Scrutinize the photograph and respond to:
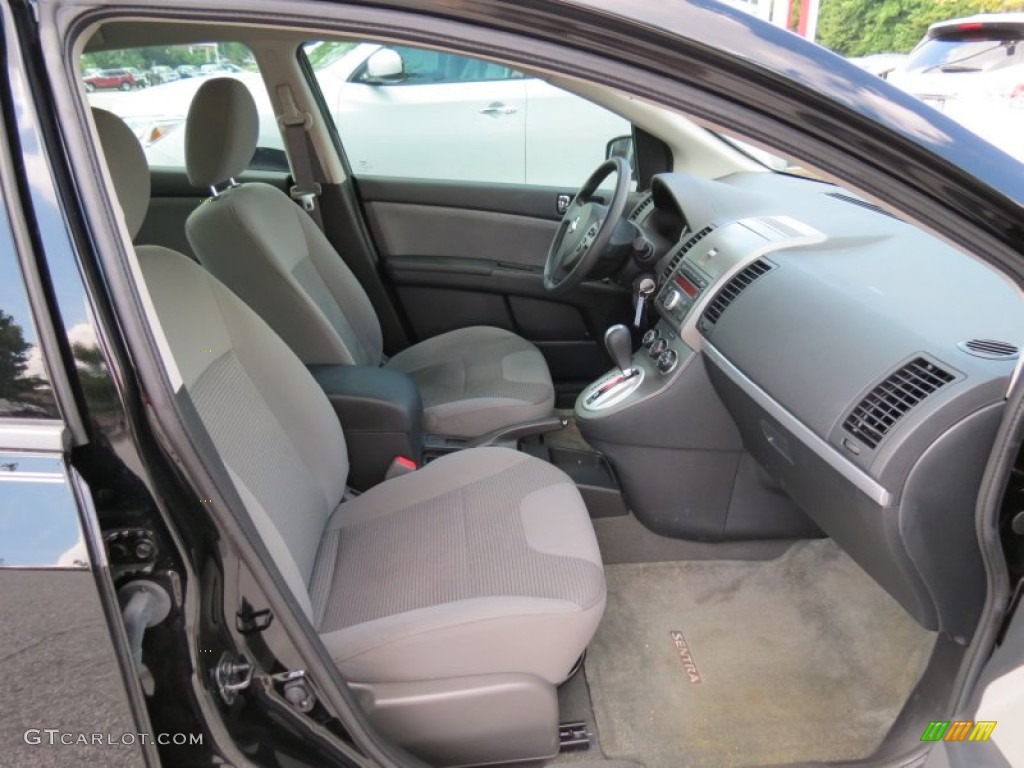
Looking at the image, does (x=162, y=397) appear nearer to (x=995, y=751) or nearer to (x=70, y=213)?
(x=70, y=213)

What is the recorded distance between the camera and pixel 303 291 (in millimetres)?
2186

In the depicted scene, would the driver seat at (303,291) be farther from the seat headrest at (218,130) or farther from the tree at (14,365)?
the tree at (14,365)

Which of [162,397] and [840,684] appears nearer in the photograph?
[162,397]

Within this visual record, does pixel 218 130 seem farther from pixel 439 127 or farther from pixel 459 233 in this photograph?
pixel 439 127

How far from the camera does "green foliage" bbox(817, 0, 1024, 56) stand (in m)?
6.41

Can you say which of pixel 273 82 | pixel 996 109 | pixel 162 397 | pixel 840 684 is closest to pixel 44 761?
pixel 162 397

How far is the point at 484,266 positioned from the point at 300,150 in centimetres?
79

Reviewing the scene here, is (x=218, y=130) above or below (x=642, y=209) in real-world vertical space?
above

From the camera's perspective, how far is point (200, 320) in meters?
1.38

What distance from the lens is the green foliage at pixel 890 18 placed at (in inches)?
253

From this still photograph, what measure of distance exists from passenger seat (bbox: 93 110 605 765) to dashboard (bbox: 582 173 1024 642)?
455 millimetres

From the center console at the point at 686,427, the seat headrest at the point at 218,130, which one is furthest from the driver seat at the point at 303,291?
the center console at the point at 686,427

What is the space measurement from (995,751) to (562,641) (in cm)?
60

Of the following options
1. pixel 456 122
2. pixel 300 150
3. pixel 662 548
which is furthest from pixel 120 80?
pixel 662 548
